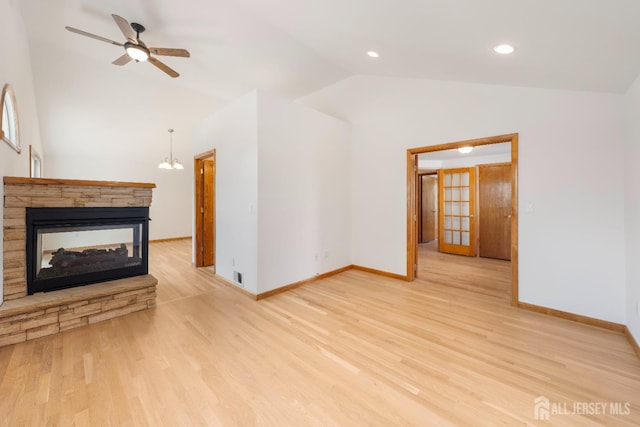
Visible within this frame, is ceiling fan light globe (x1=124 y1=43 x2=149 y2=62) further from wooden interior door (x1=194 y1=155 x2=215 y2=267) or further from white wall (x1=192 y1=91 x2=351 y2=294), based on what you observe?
wooden interior door (x1=194 y1=155 x2=215 y2=267)

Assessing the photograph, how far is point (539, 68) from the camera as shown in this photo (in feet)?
7.78

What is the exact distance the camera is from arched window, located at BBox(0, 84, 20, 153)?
2.61 metres

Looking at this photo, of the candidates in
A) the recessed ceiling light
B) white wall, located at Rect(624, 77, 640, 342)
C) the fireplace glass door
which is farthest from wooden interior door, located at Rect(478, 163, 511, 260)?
the fireplace glass door

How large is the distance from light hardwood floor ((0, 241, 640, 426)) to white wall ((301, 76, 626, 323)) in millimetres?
405

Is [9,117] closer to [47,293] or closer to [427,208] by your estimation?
[47,293]

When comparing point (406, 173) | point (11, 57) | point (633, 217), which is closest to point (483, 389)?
point (633, 217)

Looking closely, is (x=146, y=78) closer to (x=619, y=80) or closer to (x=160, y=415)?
(x=160, y=415)

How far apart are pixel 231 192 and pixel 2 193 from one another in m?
2.20

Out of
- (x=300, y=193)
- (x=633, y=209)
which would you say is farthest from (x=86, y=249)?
(x=633, y=209)

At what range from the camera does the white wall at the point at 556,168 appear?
2625 millimetres

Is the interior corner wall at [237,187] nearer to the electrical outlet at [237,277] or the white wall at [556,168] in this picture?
the electrical outlet at [237,277]

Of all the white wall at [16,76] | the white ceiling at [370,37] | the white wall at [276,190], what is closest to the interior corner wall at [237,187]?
the white wall at [276,190]

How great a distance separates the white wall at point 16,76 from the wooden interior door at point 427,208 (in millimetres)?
7986

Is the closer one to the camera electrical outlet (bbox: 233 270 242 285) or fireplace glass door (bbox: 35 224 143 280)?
fireplace glass door (bbox: 35 224 143 280)
